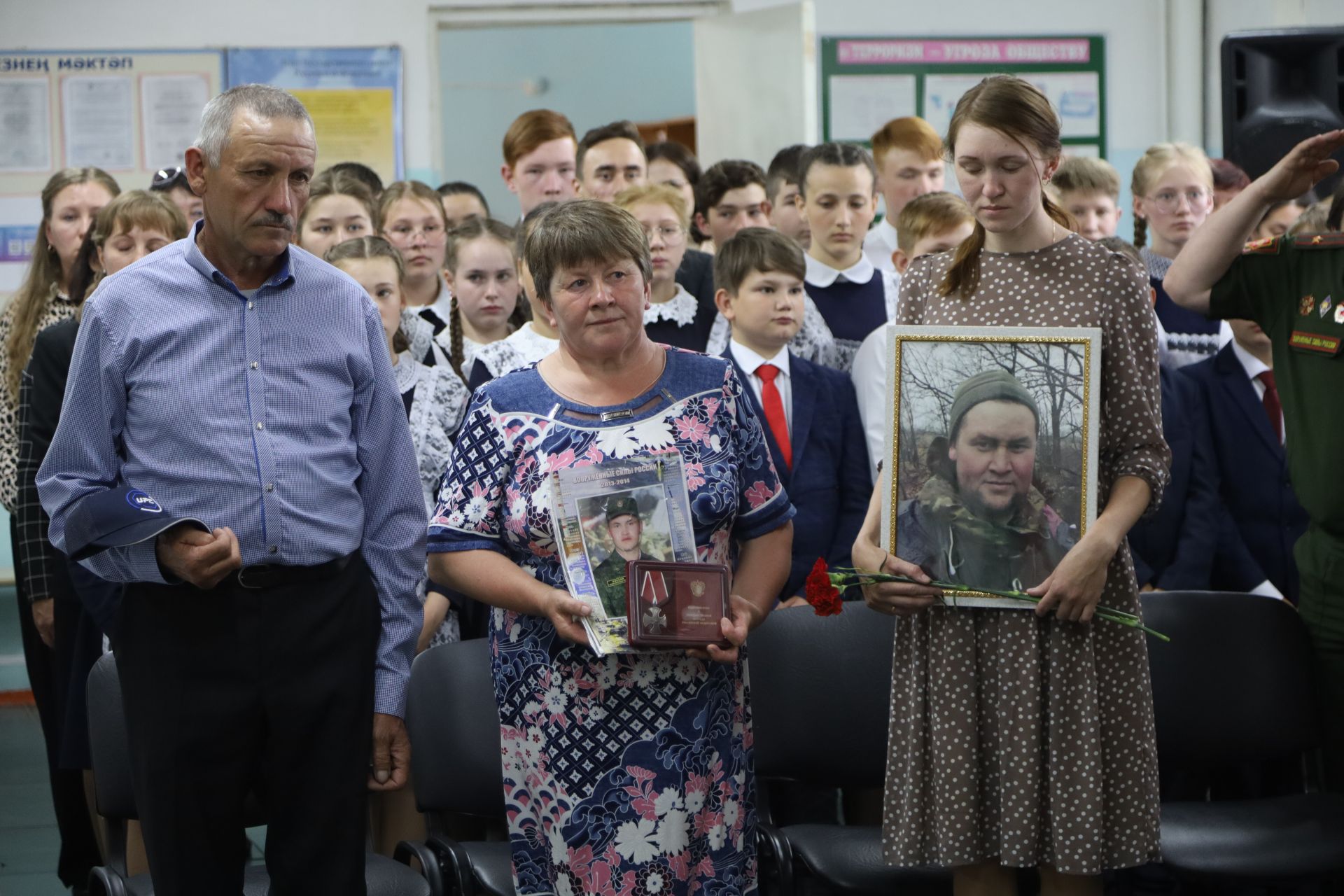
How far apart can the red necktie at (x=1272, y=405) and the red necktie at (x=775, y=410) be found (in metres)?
1.18

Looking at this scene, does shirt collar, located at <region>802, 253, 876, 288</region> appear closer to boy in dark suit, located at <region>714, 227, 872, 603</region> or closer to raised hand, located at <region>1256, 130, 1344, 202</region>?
boy in dark suit, located at <region>714, 227, 872, 603</region>

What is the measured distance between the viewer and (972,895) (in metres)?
2.38

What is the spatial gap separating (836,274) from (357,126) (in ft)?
12.5

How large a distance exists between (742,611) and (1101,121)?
20.1ft

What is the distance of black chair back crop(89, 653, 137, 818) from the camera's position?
8.50 ft

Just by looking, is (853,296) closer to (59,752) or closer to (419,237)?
(419,237)

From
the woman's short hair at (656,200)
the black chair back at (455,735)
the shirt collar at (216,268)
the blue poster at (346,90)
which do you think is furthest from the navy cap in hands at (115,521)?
the blue poster at (346,90)

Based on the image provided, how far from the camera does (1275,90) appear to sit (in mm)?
4629

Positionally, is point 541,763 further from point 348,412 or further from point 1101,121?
point 1101,121

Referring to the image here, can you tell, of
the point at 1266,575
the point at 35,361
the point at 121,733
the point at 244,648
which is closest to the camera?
the point at 244,648

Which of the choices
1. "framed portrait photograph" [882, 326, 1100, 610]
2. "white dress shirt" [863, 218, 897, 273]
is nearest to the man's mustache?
"framed portrait photograph" [882, 326, 1100, 610]

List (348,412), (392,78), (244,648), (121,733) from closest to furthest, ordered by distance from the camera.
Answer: (244,648) → (348,412) → (121,733) → (392,78)

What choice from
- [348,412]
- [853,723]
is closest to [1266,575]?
[853,723]

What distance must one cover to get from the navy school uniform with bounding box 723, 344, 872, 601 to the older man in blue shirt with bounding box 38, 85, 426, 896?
1479 mm
